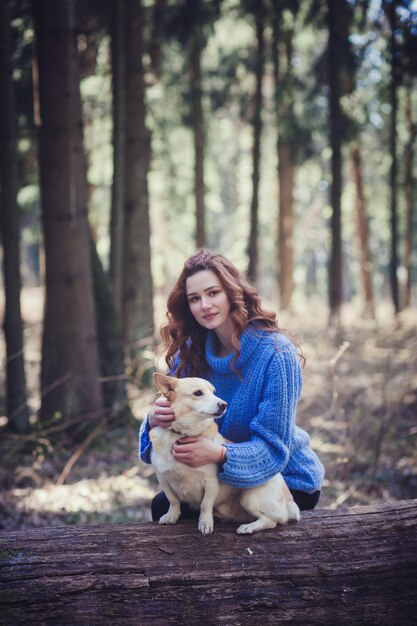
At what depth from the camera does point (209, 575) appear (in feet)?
9.37

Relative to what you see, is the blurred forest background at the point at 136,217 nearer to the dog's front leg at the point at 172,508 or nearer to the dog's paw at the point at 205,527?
the dog's front leg at the point at 172,508

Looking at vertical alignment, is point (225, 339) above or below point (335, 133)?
below

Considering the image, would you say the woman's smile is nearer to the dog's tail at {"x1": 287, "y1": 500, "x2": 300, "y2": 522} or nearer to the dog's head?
the dog's head

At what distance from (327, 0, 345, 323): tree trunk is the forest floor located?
4.72 meters

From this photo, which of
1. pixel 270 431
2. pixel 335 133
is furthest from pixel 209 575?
pixel 335 133

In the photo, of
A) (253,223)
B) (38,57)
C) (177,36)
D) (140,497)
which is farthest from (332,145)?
(140,497)

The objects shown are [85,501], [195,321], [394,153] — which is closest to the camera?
[195,321]

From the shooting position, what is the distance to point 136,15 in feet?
32.0

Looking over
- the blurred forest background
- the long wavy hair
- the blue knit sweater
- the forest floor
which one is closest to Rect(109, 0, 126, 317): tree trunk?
the blurred forest background

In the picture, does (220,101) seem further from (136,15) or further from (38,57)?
(38,57)

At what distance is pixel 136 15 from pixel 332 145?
5.75 m

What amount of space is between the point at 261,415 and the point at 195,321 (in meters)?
0.87

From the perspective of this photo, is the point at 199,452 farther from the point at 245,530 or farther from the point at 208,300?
the point at 208,300

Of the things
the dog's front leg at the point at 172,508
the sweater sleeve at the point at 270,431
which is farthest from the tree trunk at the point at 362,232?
the dog's front leg at the point at 172,508
